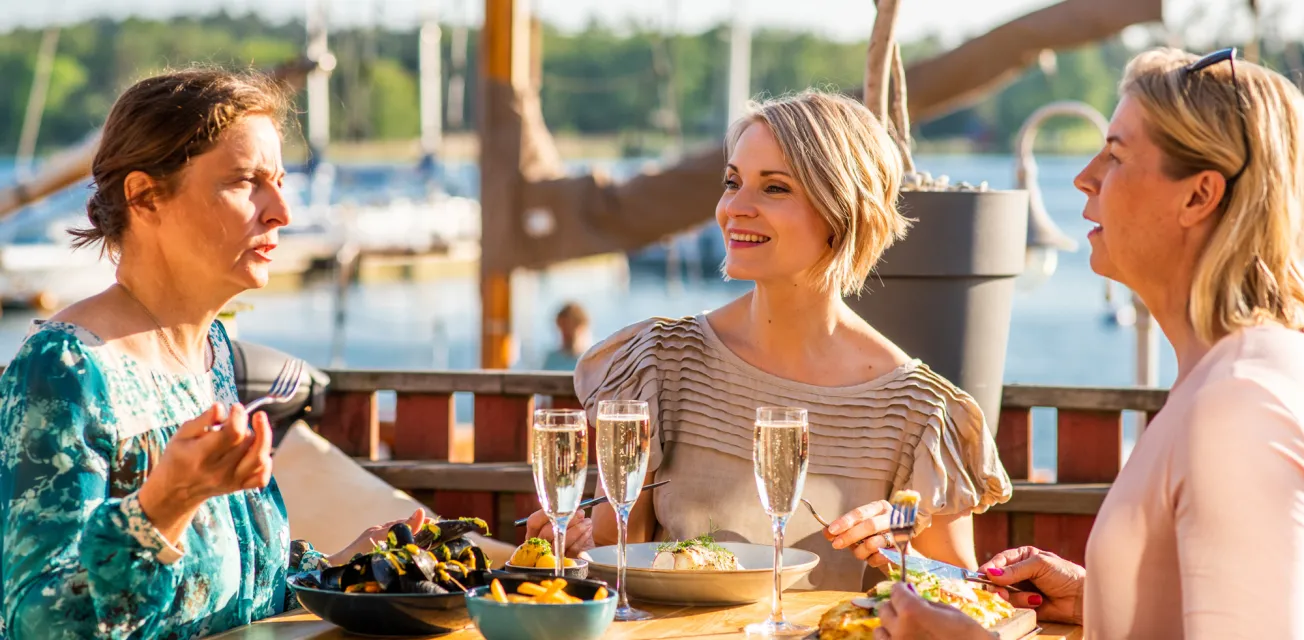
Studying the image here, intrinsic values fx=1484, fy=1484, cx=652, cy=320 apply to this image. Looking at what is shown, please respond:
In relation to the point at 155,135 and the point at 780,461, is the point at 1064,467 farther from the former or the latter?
the point at 155,135

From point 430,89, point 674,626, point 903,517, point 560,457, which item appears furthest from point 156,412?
point 430,89

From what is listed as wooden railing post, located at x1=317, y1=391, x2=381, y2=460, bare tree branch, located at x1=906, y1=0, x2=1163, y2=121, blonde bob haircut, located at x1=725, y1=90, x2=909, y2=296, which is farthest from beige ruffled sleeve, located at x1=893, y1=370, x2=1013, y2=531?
bare tree branch, located at x1=906, y1=0, x2=1163, y2=121

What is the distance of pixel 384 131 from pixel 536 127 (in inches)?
1683

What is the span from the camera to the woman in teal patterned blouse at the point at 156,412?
2000 millimetres

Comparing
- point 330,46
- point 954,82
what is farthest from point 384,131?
point 954,82

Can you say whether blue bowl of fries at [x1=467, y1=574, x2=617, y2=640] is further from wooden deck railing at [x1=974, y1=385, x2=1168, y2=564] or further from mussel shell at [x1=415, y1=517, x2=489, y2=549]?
wooden deck railing at [x1=974, y1=385, x2=1168, y2=564]

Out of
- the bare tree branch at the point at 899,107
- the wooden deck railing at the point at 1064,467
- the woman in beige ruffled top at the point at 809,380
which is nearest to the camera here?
the woman in beige ruffled top at the point at 809,380

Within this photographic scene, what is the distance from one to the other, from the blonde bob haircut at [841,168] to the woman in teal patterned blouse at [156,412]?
1.07m

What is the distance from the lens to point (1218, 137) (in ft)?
6.10

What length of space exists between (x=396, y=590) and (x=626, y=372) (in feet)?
3.87

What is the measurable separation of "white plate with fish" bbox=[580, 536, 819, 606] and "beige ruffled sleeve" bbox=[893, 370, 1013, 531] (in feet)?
1.74

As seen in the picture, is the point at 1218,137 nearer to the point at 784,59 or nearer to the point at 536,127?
the point at 536,127

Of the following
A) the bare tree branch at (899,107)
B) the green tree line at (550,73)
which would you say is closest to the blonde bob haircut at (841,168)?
the bare tree branch at (899,107)

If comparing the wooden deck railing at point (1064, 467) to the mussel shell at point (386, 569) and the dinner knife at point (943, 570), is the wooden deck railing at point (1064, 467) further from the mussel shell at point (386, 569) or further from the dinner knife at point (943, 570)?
the mussel shell at point (386, 569)
